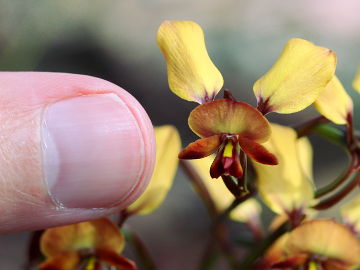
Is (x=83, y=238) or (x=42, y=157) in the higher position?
(x=42, y=157)

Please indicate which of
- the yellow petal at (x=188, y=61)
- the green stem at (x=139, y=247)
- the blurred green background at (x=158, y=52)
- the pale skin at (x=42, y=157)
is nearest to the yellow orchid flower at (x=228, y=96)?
the yellow petal at (x=188, y=61)

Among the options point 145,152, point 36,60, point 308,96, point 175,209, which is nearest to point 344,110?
point 308,96

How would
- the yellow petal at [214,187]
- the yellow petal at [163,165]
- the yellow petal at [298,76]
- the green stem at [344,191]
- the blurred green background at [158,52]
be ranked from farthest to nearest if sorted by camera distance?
1. the blurred green background at [158,52]
2. the yellow petal at [214,187]
3. the yellow petal at [163,165]
4. the green stem at [344,191]
5. the yellow petal at [298,76]

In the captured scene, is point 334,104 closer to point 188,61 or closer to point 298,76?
point 298,76

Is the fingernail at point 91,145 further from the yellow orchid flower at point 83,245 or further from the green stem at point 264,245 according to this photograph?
the green stem at point 264,245

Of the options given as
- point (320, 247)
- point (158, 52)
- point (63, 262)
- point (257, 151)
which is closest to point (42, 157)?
point (63, 262)

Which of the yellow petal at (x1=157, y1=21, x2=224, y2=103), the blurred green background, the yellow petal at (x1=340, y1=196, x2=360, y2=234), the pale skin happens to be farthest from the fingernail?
the blurred green background
